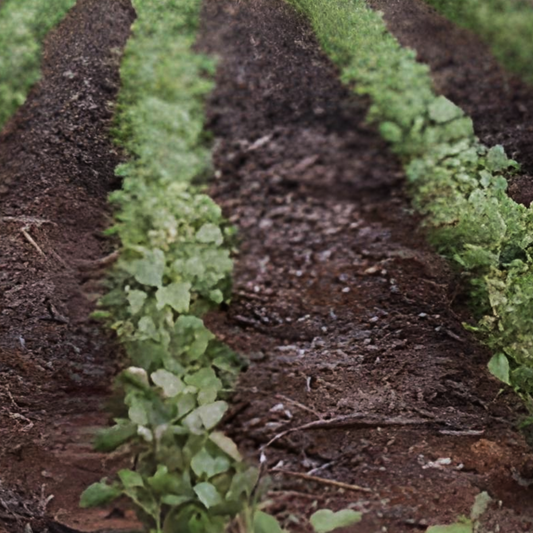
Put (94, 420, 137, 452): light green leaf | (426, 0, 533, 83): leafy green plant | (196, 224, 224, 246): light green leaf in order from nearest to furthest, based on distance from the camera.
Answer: (426, 0, 533, 83): leafy green plant < (196, 224, 224, 246): light green leaf < (94, 420, 137, 452): light green leaf

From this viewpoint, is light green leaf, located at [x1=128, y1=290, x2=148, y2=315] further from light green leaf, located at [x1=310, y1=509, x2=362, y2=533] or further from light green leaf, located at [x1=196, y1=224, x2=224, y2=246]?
light green leaf, located at [x1=310, y1=509, x2=362, y2=533]

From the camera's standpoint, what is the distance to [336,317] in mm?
2176

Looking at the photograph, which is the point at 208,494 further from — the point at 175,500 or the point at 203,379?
the point at 203,379

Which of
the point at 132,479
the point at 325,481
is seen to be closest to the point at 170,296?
the point at 132,479

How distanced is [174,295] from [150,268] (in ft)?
0.36

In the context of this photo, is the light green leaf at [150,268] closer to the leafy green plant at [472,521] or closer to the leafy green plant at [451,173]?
the leafy green plant at [451,173]

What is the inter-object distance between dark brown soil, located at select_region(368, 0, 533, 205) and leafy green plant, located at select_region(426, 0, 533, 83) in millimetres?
24

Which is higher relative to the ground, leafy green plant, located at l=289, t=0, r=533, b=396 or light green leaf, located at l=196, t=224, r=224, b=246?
leafy green plant, located at l=289, t=0, r=533, b=396

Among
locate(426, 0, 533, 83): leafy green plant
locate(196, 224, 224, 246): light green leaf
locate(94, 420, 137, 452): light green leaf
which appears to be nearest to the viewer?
locate(426, 0, 533, 83): leafy green plant

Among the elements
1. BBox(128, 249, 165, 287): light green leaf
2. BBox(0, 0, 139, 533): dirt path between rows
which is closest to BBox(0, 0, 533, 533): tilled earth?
BBox(0, 0, 139, 533): dirt path between rows

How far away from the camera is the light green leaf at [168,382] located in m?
2.17

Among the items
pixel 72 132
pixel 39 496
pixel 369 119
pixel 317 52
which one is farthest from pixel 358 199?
pixel 39 496

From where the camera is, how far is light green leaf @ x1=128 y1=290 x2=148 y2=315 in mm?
2131

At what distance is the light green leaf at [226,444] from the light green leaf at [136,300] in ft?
1.51
